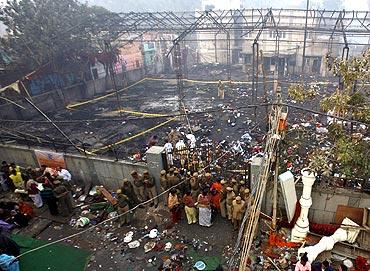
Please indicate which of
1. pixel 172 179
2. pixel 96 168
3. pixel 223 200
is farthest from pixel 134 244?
pixel 96 168

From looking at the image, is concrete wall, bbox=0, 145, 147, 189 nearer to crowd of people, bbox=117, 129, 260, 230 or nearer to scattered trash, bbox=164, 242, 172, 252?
crowd of people, bbox=117, 129, 260, 230

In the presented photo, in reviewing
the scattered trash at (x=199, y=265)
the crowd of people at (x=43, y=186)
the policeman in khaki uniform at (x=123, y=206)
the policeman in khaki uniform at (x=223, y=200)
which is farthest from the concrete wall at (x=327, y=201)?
the crowd of people at (x=43, y=186)

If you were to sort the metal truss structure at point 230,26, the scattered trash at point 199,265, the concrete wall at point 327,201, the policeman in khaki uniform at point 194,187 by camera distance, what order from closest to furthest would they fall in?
the scattered trash at point 199,265
the concrete wall at point 327,201
the policeman in khaki uniform at point 194,187
the metal truss structure at point 230,26

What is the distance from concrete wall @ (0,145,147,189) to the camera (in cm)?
1059

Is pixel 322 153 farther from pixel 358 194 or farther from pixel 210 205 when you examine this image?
pixel 210 205

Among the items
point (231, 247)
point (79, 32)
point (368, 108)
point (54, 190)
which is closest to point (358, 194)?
point (368, 108)

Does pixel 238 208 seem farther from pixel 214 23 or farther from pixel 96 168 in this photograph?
pixel 214 23

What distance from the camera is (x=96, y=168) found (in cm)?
1120

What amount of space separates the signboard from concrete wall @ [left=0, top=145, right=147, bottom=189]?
0.74 ft

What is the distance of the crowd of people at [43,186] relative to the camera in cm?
995

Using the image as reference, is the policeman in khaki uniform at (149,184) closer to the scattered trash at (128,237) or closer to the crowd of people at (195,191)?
the crowd of people at (195,191)

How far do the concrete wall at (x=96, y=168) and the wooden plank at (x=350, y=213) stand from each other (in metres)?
6.24

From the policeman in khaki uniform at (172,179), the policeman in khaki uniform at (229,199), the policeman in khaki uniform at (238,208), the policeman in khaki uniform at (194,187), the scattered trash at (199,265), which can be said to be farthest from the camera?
the policeman in khaki uniform at (172,179)

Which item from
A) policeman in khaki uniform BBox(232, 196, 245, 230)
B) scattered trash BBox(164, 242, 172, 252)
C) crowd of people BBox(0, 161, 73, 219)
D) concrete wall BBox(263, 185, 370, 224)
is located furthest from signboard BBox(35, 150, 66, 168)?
concrete wall BBox(263, 185, 370, 224)
